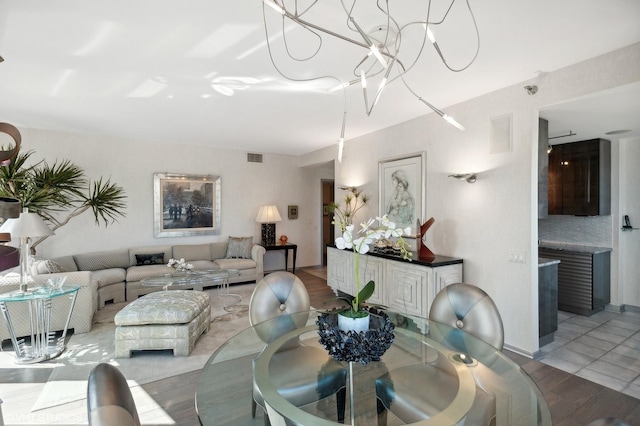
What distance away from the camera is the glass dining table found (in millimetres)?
1353

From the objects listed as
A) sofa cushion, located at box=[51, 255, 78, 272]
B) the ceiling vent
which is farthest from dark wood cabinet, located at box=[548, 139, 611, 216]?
sofa cushion, located at box=[51, 255, 78, 272]

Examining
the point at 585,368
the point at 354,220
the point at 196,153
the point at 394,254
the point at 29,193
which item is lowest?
the point at 585,368

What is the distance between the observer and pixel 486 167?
11.7 ft

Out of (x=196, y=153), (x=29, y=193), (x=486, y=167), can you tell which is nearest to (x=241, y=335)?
(x=486, y=167)

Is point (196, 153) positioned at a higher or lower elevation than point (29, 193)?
higher

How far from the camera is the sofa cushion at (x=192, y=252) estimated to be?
5930 mm

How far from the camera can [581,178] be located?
4.64 metres

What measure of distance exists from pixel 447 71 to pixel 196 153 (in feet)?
16.7

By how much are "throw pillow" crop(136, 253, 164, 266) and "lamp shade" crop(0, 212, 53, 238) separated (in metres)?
2.34

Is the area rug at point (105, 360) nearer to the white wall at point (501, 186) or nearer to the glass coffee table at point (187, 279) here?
the glass coffee table at point (187, 279)

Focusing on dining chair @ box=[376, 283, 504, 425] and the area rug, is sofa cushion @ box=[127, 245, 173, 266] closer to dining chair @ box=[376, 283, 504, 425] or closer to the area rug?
the area rug

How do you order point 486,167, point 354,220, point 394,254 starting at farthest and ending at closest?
point 354,220 < point 394,254 < point 486,167

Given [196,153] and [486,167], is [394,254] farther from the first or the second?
[196,153]

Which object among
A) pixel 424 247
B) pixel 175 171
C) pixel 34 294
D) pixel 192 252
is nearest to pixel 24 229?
pixel 34 294
